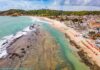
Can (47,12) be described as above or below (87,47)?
below

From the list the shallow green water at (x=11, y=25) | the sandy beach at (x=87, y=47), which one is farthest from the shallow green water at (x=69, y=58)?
the shallow green water at (x=11, y=25)

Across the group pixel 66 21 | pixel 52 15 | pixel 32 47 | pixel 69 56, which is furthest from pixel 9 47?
pixel 52 15

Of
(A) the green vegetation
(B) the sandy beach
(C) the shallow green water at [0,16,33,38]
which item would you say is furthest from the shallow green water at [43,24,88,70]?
(A) the green vegetation

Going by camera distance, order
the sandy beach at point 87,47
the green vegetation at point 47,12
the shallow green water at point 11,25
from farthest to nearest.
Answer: the green vegetation at point 47,12
the shallow green water at point 11,25
the sandy beach at point 87,47

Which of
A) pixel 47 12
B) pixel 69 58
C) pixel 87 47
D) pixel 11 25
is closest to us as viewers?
pixel 69 58

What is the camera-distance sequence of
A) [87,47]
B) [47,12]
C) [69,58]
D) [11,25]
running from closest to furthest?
[69,58] → [87,47] → [11,25] → [47,12]

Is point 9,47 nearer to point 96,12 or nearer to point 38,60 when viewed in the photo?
point 38,60

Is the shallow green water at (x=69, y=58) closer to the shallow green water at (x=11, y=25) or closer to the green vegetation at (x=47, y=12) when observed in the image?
the shallow green water at (x=11, y=25)

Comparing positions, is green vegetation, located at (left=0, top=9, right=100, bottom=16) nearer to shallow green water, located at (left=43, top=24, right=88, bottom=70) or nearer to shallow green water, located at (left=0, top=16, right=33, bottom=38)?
shallow green water, located at (left=0, top=16, right=33, bottom=38)

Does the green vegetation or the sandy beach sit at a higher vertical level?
the sandy beach

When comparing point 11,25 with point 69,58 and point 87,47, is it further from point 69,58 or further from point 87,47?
point 69,58

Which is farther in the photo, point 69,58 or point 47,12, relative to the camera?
point 47,12

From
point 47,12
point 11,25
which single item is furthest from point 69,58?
point 47,12
